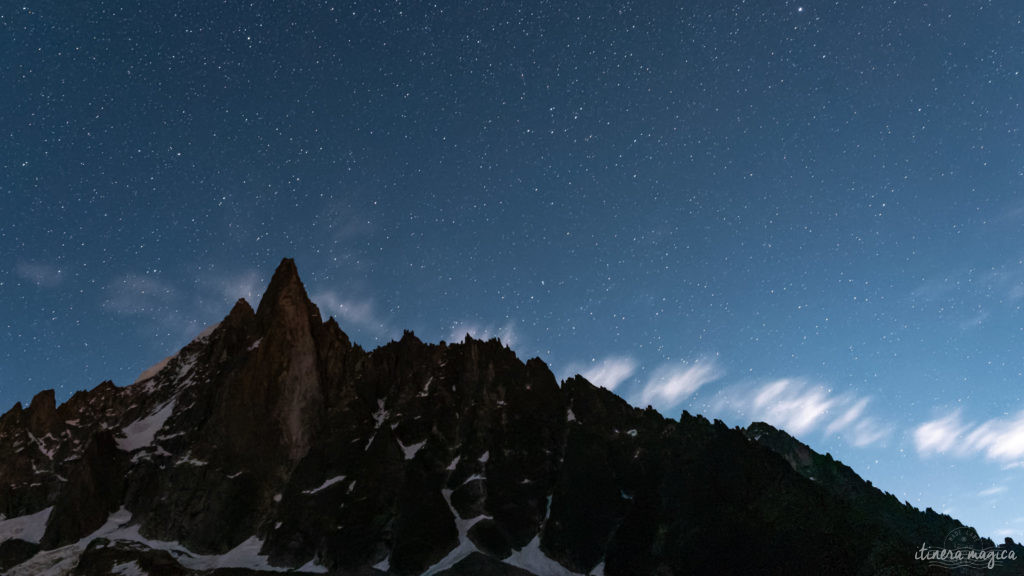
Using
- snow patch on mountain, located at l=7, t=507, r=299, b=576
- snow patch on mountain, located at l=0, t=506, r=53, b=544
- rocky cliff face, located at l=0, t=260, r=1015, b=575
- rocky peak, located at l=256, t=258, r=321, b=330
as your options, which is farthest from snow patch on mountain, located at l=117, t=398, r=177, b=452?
rocky peak, located at l=256, t=258, r=321, b=330

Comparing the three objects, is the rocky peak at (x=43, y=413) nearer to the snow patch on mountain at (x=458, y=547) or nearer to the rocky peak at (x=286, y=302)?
the rocky peak at (x=286, y=302)

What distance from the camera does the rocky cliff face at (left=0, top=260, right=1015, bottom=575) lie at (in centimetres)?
8788

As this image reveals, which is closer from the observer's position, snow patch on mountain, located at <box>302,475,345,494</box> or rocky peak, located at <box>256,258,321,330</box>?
snow patch on mountain, located at <box>302,475,345,494</box>

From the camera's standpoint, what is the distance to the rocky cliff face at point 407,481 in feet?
288

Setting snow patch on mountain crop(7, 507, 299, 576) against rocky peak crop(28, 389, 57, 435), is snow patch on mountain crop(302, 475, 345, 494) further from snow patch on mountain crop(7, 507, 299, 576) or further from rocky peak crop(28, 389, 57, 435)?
rocky peak crop(28, 389, 57, 435)

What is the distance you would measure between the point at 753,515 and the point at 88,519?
121242 mm

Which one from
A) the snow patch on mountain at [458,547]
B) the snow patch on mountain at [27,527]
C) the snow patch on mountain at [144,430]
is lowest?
the snow patch on mountain at [27,527]

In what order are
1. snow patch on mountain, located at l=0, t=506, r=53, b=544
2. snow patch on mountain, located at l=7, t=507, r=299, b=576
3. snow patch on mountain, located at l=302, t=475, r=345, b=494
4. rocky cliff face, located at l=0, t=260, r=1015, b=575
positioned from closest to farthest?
rocky cliff face, located at l=0, t=260, r=1015, b=575, snow patch on mountain, located at l=7, t=507, r=299, b=576, snow patch on mountain, located at l=302, t=475, r=345, b=494, snow patch on mountain, located at l=0, t=506, r=53, b=544

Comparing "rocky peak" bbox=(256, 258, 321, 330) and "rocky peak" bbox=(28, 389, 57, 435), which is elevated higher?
"rocky peak" bbox=(256, 258, 321, 330)

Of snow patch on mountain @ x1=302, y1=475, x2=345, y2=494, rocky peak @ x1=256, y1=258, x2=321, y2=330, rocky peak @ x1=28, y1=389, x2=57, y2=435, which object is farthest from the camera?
rocky peak @ x1=28, y1=389, x2=57, y2=435

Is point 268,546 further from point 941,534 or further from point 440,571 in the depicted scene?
point 941,534

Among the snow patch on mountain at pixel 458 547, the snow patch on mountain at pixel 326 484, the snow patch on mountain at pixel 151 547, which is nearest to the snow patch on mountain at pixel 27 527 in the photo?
the snow patch on mountain at pixel 151 547

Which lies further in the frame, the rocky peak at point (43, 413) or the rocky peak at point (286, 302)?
the rocky peak at point (43, 413)

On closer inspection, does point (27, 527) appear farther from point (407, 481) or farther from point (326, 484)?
point (407, 481)
